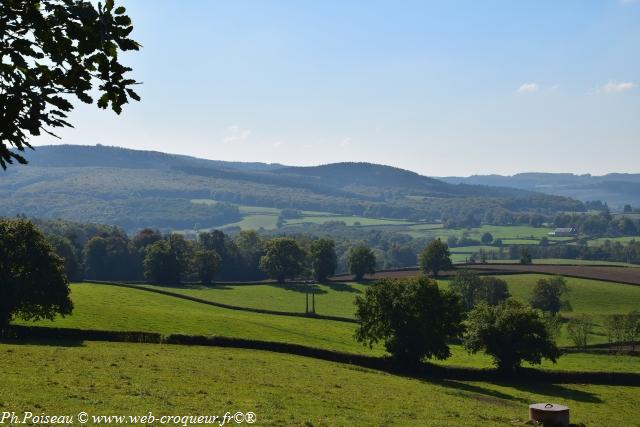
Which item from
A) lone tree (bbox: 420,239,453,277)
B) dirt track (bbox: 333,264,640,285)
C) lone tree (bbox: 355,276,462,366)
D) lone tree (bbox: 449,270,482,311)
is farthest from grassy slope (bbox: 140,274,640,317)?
lone tree (bbox: 355,276,462,366)

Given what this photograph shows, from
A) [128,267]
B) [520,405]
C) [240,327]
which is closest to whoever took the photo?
[520,405]

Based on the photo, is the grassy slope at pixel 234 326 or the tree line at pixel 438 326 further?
the grassy slope at pixel 234 326

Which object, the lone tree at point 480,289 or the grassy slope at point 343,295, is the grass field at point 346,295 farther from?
the lone tree at point 480,289

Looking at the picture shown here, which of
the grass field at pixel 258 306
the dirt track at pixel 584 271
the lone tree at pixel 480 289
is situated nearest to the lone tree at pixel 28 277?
the grass field at pixel 258 306

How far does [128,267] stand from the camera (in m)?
153

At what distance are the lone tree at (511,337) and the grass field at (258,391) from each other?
11.0ft

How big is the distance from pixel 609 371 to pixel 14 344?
55.3 m

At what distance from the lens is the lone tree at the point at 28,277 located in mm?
57719

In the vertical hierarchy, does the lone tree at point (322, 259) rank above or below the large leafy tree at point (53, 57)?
below

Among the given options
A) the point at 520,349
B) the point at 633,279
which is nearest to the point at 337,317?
the point at 520,349

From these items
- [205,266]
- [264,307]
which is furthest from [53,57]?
[205,266]

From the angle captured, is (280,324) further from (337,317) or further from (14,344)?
(14,344)

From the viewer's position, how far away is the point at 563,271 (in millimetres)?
139125

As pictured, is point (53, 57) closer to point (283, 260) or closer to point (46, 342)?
point (46, 342)
